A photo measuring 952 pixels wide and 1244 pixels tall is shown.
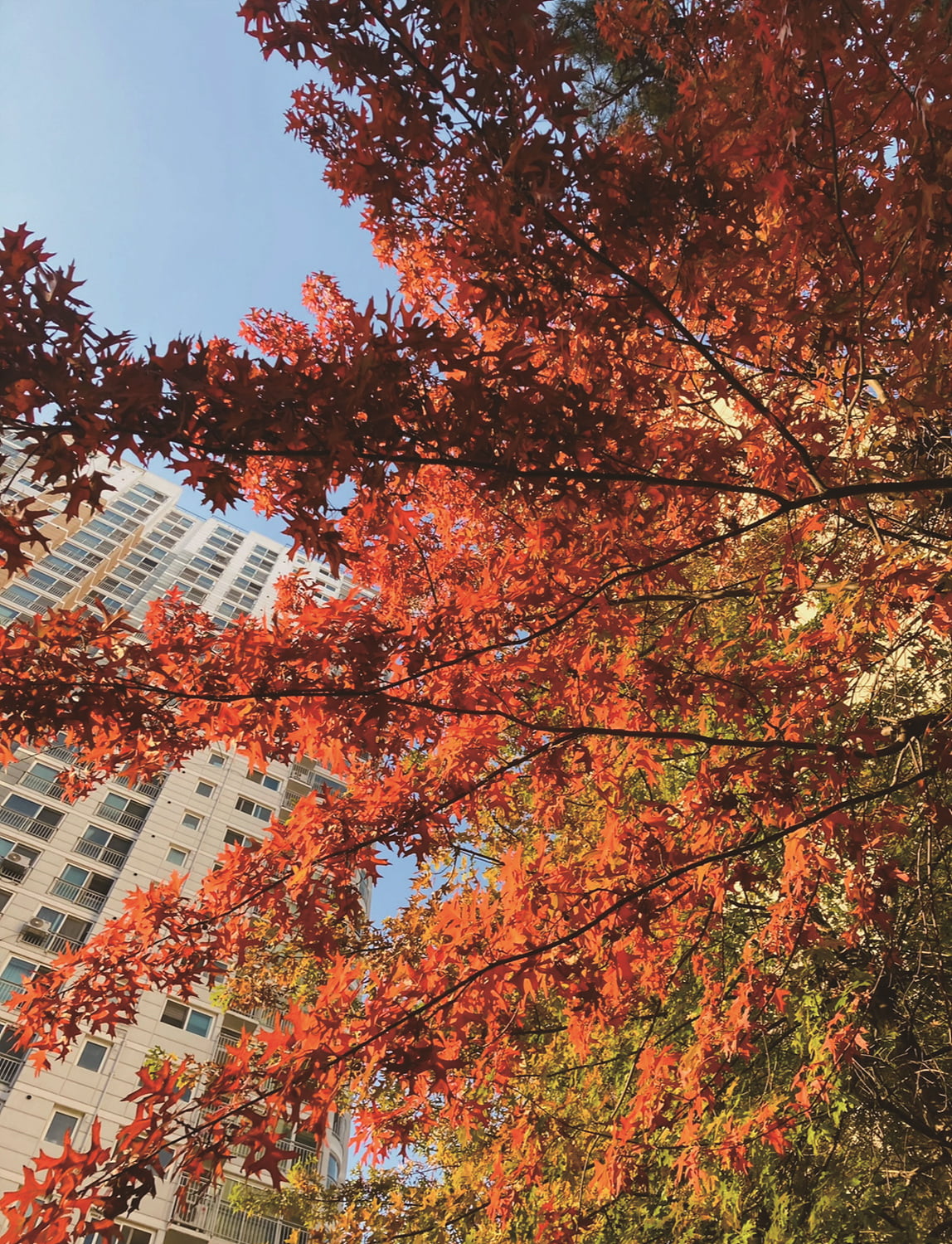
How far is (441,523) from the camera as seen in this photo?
6645 millimetres

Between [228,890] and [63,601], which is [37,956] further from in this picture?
[228,890]

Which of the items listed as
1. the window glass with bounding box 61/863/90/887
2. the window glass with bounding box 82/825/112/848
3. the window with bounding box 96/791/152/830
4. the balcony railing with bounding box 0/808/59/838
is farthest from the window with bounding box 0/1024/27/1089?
the window with bounding box 96/791/152/830

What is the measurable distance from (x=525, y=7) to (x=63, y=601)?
32.4m

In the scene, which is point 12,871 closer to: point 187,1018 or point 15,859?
point 15,859

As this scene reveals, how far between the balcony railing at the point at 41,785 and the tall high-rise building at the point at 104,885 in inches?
1.6

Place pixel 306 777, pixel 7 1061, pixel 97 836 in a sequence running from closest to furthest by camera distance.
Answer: pixel 7 1061
pixel 97 836
pixel 306 777

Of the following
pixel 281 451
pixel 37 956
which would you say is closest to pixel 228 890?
pixel 281 451

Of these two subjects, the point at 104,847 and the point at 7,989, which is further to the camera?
the point at 104,847

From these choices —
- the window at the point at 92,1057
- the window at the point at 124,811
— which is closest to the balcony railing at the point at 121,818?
the window at the point at 124,811

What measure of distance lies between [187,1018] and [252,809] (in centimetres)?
779

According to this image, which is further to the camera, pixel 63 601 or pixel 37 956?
pixel 63 601

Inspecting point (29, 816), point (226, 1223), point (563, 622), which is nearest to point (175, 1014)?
point (226, 1223)

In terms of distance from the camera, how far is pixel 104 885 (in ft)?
71.6

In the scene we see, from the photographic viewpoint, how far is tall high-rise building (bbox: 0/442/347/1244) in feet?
55.4
